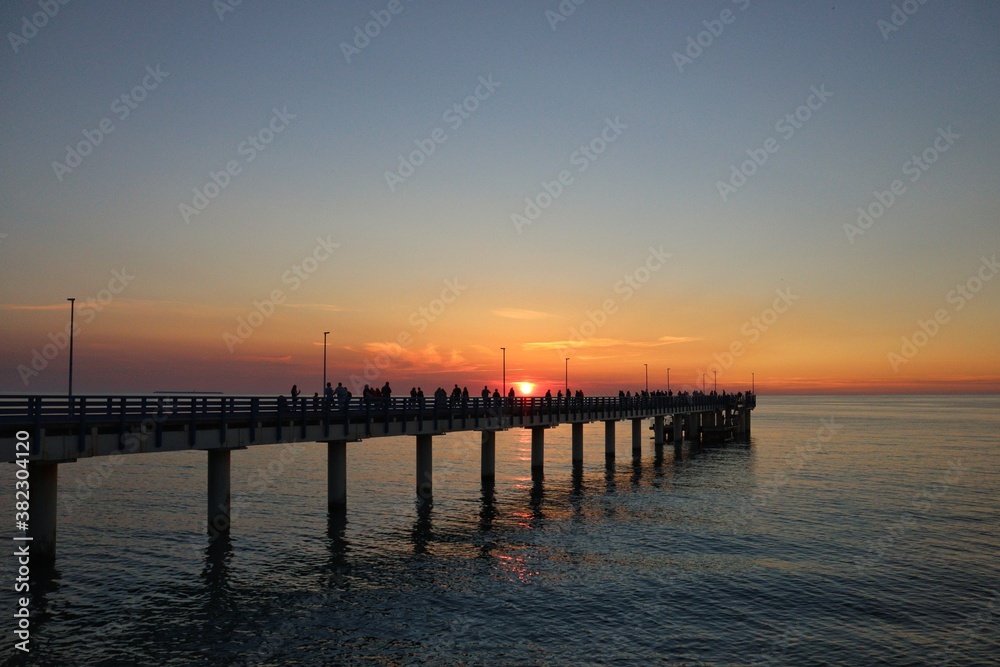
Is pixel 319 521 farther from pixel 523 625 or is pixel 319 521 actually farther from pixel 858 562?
pixel 858 562

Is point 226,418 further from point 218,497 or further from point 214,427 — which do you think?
point 218,497

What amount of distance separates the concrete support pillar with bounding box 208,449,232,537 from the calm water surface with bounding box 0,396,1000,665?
107cm

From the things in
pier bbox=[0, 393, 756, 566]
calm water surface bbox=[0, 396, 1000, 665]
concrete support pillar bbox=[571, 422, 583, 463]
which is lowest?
calm water surface bbox=[0, 396, 1000, 665]

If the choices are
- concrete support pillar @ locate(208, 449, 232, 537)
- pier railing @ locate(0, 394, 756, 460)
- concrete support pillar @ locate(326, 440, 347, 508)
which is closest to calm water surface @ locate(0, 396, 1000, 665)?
concrete support pillar @ locate(208, 449, 232, 537)

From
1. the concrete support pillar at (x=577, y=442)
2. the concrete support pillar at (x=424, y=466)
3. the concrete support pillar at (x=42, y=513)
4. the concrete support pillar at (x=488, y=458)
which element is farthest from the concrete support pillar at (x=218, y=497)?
the concrete support pillar at (x=577, y=442)

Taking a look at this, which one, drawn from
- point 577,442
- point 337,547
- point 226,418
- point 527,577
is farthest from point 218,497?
point 577,442

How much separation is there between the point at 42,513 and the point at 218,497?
7.87 meters

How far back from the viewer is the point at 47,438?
25656mm

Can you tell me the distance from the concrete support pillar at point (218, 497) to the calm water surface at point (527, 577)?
107 centimetres

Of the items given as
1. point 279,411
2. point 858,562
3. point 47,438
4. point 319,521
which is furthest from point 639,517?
point 47,438

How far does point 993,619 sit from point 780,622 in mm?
6818

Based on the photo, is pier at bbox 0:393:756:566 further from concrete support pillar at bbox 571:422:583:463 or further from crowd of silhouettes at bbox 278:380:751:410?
concrete support pillar at bbox 571:422:583:463

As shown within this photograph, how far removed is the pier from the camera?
84.6ft

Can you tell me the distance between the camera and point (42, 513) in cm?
2758
